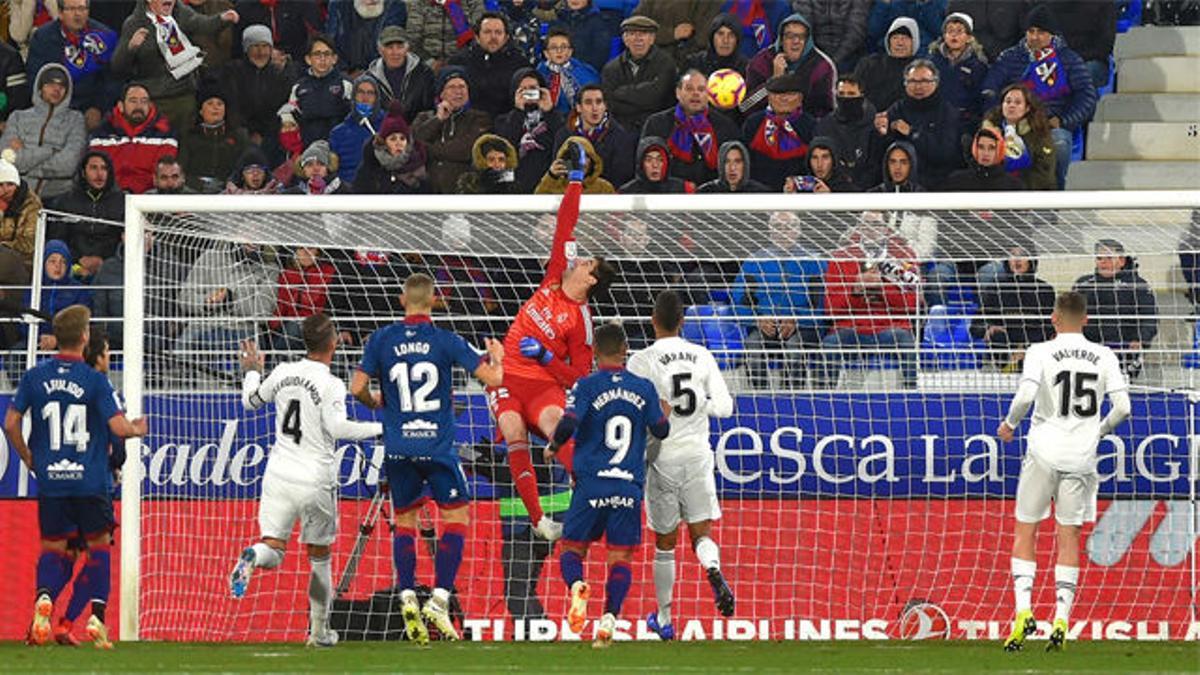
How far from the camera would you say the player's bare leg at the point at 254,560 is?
590 inches

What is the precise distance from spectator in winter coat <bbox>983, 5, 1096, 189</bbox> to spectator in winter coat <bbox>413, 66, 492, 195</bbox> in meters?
4.20

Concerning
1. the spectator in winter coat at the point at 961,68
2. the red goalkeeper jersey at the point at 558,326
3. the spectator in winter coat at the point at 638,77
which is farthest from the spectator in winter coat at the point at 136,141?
the red goalkeeper jersey at the point at 558,326

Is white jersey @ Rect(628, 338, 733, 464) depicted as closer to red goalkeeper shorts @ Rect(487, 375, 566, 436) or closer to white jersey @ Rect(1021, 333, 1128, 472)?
red goalkeeper shorts @ Rect(487, 375, 566, 436)

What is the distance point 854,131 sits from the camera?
20656 millimetres

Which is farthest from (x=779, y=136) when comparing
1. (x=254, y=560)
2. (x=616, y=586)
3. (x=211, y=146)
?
(x=254, y=560)

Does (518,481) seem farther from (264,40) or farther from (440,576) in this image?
(264,40)

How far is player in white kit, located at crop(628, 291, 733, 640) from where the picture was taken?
1545cm

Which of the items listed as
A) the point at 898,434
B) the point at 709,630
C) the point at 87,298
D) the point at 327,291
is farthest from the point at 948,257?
the point at 87,298

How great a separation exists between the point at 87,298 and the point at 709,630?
5.69m

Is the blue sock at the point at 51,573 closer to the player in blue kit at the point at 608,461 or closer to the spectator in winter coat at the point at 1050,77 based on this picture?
Answer: the player in blue kit at the point at 608,461

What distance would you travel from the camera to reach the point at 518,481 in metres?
16.1

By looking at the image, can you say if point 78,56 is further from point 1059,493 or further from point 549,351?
point 1059,493

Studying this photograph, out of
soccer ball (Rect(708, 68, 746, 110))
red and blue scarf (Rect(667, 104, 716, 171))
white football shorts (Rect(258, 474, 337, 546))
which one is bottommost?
white football shorts (Rect(258, 474, 337, 546))

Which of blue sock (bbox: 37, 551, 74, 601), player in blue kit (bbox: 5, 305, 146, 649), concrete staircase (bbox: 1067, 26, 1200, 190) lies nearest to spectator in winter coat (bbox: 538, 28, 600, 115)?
concrete staircase (bbox: 1067, 26, 1200, 190)
